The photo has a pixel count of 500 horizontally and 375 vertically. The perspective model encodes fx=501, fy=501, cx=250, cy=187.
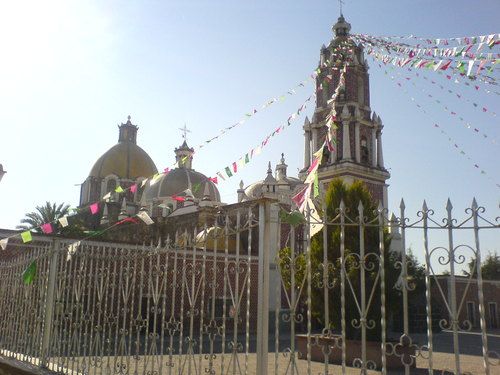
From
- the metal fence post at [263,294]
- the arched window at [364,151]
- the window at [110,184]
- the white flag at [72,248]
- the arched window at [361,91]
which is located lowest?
the metal fence post at [263,294]

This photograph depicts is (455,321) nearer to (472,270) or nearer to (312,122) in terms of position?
(472,270)

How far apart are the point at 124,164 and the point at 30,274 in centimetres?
4175

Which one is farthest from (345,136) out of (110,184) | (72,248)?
(110,184)

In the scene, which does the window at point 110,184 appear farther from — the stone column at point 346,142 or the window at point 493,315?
the window at point 493,315

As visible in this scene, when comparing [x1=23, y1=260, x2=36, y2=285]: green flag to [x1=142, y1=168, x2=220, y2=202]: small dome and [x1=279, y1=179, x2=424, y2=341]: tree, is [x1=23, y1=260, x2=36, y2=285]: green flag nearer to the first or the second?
[x1=279, y1=179, x2=424, y2=341]: tree

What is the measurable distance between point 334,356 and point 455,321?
310 inches

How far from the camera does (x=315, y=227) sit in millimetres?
4734

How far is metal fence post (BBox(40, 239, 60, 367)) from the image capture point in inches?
251

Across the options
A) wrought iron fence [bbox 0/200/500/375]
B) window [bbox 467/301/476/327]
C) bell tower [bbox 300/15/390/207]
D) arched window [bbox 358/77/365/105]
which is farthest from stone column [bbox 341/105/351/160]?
wrought iron fence [bbox 0/200/500/375]

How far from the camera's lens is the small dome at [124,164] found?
155ft

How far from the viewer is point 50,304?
6.53 meters

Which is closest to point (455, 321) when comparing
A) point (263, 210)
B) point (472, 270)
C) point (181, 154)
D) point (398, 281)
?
point (472, 270)

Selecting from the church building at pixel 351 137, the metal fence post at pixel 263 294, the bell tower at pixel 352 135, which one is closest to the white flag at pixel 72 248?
the metal fence post at pixel 263 294

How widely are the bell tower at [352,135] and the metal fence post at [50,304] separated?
19093 millimetres
